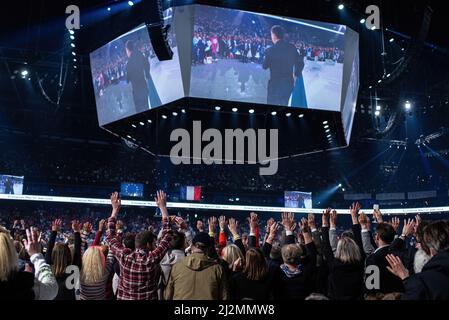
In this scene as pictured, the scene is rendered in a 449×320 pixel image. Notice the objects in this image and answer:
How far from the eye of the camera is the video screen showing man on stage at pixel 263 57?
1301 centimetres

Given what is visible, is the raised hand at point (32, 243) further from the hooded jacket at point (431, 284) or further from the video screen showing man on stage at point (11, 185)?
the video screen showing man on stage at point (11, 185)

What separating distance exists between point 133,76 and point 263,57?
4.25 m

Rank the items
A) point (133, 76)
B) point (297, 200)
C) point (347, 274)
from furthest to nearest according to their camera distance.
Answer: point (297, 200), point (133, 76), point (347, 274)

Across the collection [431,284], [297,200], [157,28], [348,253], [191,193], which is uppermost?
[157,28]

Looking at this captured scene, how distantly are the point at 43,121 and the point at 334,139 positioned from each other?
1846 cm

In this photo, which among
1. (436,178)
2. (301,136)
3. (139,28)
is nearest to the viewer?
(139,28)

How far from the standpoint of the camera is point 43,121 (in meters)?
27.4

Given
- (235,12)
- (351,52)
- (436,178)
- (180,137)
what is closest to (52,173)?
(180,137)

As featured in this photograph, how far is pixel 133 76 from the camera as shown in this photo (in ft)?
46.3

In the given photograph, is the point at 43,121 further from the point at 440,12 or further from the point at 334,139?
the point at 440,12

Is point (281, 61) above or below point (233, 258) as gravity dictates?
above

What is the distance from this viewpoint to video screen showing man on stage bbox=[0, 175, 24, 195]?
72.6 ft

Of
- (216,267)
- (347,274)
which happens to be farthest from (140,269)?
(347,274)

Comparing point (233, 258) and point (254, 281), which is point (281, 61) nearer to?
point (233, 258)
